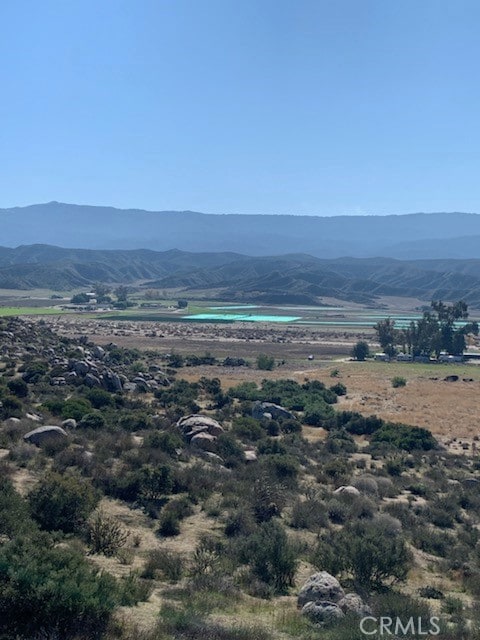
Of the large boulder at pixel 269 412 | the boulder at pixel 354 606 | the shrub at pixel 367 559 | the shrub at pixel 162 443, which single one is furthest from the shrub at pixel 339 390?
the boulder at pixel 354 606

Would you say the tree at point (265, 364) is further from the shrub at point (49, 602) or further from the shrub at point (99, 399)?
the shrub at point (49, 602)

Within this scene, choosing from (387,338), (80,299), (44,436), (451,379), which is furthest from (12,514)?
(80,299)

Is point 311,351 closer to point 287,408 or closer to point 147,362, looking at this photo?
point 147,362

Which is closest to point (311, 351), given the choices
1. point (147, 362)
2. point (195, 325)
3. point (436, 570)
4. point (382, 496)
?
point (147, 362)

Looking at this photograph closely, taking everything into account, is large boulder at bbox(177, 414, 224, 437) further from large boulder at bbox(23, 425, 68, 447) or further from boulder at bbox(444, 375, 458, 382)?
Result: boulder at bbox(444, 375, 458, 382)

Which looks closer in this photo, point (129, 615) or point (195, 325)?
point (129, 615)

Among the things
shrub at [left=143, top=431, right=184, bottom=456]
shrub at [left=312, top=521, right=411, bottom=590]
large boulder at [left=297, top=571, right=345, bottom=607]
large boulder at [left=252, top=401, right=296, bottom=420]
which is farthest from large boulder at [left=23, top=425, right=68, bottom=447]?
large boulder at [left=252, top=401, right=296, bottom=420]
